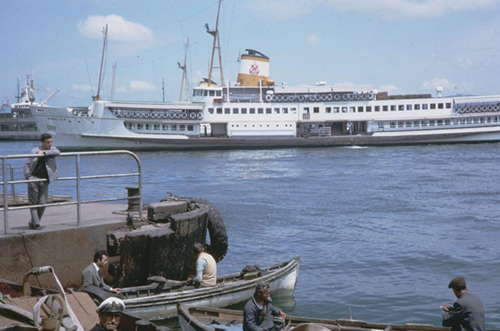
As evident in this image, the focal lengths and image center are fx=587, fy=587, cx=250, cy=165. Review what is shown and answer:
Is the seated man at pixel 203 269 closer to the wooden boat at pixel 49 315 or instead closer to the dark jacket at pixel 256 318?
the dark jacket at pixel 256 318

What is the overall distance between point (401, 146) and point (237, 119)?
19.1 m

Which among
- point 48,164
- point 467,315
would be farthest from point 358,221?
point 48,164

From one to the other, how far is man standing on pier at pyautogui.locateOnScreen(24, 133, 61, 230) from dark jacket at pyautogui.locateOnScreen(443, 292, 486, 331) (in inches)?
257

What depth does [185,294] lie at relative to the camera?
36.9 feet

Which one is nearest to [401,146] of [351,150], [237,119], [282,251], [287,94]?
[351,150]

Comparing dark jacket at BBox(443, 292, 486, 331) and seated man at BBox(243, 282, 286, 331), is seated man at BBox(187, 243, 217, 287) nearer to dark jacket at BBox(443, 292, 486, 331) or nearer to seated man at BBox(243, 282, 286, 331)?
seated man at BBox(243, 282, 286, 331)

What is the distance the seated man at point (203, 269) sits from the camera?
1102 cm

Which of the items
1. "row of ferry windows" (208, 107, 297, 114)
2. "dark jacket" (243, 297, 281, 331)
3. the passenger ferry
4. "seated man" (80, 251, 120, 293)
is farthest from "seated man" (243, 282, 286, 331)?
"row of ferry windows" (208, 107, 297, 114)

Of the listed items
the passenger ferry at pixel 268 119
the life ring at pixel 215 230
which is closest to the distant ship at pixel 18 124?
the passenger ferry at pixel 268 119

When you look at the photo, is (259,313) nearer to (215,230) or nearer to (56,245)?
(56,245)

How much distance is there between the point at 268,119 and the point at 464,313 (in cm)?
5775

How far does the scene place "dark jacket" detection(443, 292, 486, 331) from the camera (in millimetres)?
7848

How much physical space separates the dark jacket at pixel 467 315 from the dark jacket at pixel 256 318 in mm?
2523

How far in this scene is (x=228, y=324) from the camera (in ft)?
33.4
